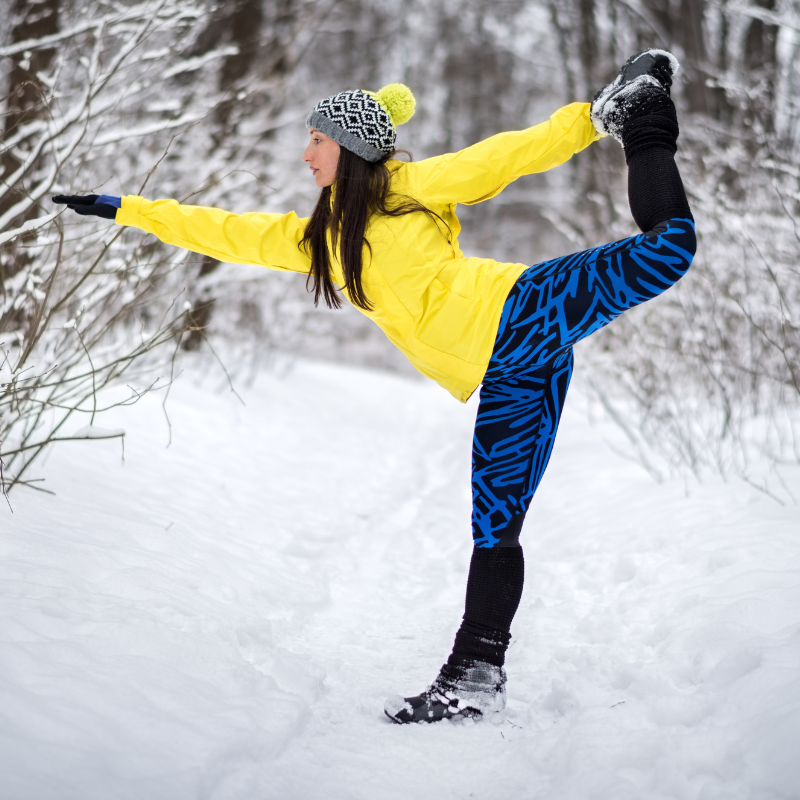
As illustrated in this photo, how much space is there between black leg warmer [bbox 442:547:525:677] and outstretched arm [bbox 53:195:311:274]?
0.96 meters

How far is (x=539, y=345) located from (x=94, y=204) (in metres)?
1.27

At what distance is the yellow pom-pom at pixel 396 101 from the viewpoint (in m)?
1.94

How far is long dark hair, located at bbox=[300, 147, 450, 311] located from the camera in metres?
1.74

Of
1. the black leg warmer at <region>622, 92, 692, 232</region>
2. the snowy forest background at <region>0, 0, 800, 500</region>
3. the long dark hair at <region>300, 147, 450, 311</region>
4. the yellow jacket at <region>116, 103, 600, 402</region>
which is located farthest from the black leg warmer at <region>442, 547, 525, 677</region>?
the snowy forest background at <region>0, 0, 800, 500</region>

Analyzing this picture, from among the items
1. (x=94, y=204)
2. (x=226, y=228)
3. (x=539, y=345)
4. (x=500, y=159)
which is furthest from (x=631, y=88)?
(x=94, y=204)

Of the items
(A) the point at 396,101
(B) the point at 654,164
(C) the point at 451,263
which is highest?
(A) the point at 396,101

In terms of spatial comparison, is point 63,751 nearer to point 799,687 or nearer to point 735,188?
point 799,687

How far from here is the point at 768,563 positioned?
7.52 feet

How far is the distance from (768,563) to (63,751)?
2107mm

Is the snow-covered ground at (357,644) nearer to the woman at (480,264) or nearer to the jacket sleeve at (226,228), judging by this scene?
the woman at (480,264)

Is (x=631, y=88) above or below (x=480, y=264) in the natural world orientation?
above

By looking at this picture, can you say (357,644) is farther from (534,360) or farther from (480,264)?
(480,264)

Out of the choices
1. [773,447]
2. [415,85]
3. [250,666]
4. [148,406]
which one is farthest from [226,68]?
[415,85]

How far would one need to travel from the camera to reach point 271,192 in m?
5.97
